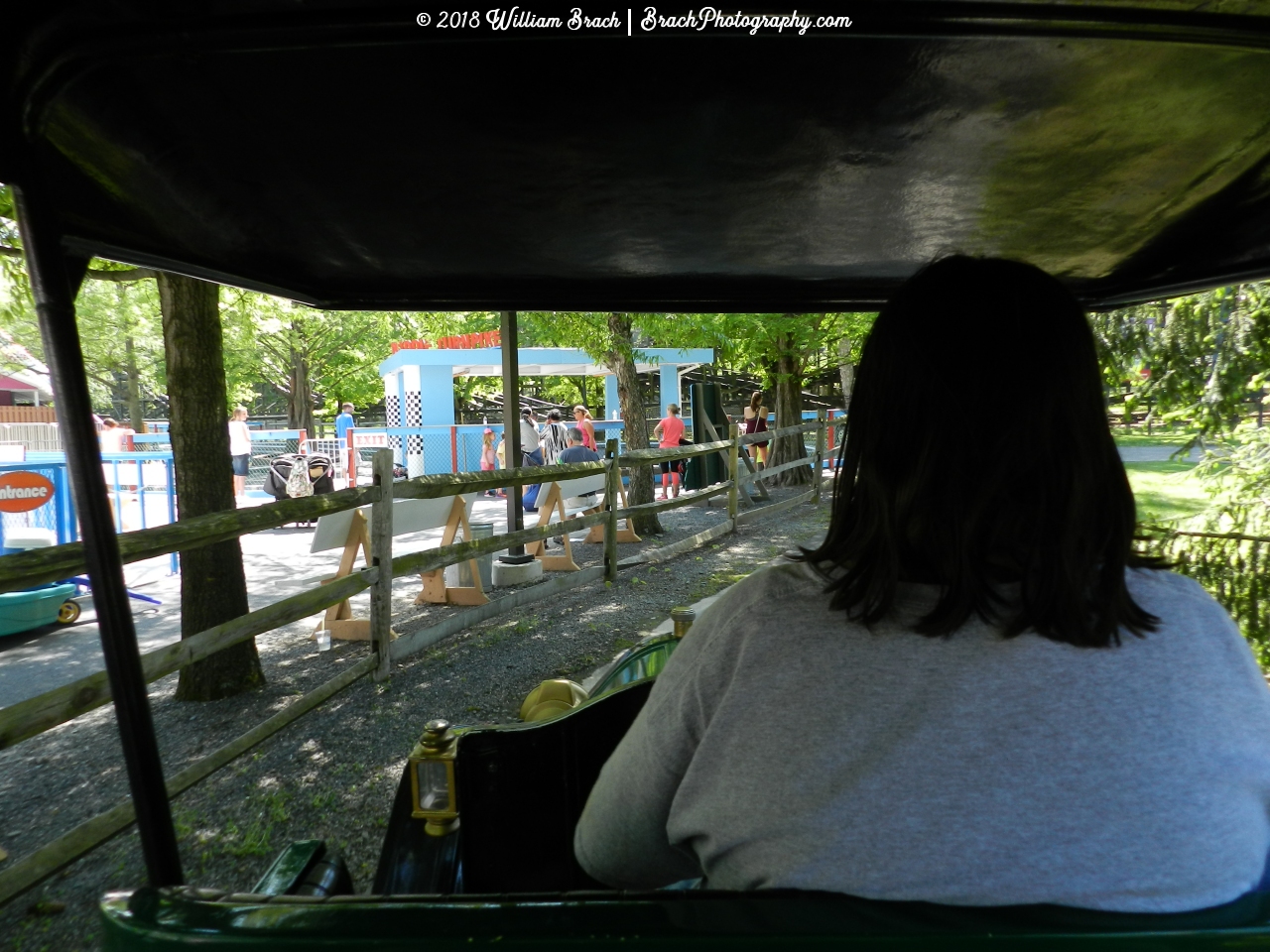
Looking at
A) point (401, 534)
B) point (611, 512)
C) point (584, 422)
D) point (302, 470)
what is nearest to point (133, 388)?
point (302, 470)

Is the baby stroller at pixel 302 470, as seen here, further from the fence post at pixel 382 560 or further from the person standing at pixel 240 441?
the fence post at pixel 382 560

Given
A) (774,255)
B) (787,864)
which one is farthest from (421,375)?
(787,864)

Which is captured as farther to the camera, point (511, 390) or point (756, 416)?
point (756, 416)

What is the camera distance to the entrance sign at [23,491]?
8375mm

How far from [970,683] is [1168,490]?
1527 centimetres

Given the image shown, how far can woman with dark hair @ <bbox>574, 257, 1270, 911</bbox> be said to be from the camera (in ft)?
3.23

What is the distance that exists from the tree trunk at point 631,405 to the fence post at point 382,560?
6.33 metres

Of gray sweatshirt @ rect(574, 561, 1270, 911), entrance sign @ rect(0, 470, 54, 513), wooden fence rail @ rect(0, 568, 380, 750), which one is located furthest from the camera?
entrance sign @ rect(0, 470, 54, 513)

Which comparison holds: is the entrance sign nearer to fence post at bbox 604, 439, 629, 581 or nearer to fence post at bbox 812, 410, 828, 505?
fence post at bbox 604, 439, 629, 581

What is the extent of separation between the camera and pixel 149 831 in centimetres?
130

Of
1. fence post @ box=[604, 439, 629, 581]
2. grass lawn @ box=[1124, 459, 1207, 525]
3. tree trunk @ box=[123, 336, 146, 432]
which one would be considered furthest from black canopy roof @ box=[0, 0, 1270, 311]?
tree trunk @ box=[123, 336, 146, 432]

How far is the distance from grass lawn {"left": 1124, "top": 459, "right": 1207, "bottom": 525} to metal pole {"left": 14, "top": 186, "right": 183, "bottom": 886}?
9703mm

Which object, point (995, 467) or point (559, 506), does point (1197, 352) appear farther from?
point (995, 467)

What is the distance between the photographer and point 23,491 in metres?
8.48
